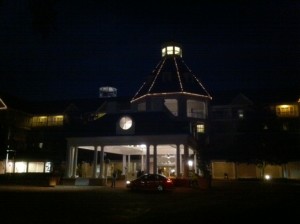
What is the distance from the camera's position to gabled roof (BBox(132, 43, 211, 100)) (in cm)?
4381

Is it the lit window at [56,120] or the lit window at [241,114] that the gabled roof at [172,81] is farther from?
the lit window at [56,120]

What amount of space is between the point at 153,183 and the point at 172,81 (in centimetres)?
2154

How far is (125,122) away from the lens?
3238 centimetres

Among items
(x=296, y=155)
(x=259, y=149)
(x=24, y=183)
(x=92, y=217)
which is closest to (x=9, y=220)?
(x=92, y=217)

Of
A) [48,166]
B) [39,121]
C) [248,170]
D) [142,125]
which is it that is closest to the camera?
[142,125]

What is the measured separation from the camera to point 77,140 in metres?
33.7

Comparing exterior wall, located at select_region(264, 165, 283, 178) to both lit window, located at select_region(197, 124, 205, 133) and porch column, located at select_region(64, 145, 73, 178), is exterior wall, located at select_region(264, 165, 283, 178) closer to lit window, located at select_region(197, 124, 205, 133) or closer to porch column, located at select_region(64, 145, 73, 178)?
lit window, located at select_region(197, 124, 205, 133)

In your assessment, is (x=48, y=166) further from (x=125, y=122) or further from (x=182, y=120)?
(x=125, y=122)

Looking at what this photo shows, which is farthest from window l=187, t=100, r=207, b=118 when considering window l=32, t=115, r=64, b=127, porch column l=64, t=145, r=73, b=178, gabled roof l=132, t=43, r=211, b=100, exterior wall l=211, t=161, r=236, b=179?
window l=32, t=115, r=64, b=127

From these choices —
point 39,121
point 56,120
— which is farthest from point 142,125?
point 39,121

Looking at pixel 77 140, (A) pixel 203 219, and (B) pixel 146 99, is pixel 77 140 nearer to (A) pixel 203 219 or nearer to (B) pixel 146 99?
(B) pixel 146 99

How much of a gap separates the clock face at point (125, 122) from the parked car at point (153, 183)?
7.03 m

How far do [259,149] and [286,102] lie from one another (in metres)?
10.6

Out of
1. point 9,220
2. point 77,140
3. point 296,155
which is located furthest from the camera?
point 296,155
